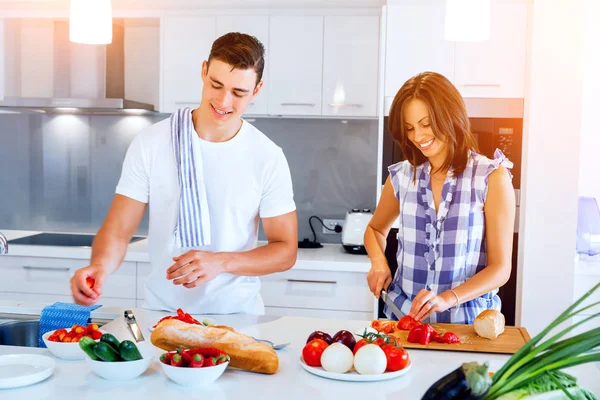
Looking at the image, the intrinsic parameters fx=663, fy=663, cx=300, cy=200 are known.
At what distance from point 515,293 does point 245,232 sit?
1725mm

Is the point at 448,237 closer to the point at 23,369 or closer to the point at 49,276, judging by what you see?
the point at 23,369

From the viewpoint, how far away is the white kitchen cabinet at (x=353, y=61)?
11.3ft

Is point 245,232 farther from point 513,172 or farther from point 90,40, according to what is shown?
point 513,172

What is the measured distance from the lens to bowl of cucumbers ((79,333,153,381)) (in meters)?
1.38

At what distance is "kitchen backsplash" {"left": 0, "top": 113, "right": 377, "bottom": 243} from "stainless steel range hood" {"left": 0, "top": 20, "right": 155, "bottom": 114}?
21 cm

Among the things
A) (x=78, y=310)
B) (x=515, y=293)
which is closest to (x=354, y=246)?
(x=515, y=293)

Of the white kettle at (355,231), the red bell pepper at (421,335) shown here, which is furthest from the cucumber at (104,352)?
the white kettle at (355,231)

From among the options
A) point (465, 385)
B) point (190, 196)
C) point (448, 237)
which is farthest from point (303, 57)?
point (465, 385)

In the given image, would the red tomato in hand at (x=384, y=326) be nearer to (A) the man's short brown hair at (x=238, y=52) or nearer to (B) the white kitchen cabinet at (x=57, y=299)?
(A) the man's short brown hair at (x=238, y=52)

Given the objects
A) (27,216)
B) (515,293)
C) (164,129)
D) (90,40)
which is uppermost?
(90,40)

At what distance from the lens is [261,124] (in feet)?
12.8

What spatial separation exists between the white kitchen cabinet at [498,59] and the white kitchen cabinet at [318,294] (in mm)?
1074

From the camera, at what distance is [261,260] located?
1.96m

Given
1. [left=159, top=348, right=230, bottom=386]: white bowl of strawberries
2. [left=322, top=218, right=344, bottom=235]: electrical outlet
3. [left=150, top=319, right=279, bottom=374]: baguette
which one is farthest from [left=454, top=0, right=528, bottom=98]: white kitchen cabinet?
[left=159, top=348, right=230, bottom=386]: white bowl of strawberries
